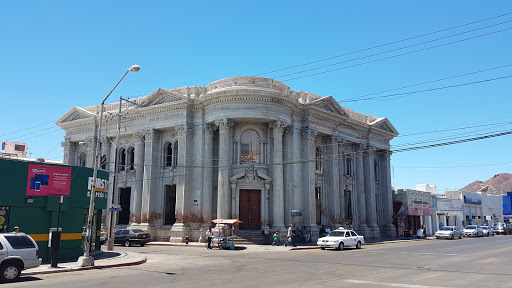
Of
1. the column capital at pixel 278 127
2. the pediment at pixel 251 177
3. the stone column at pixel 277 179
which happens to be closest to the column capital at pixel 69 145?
the pediment at pixel 251 177

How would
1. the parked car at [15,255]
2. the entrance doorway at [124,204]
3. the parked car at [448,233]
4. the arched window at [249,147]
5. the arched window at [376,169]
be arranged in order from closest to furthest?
the parked car at [15,255] < the arched window at [249,147] < the entrance doorway at [124,204] < the parked car at [448,233] < the arched window at [376,169]

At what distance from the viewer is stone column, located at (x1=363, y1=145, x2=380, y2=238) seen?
45.7 m

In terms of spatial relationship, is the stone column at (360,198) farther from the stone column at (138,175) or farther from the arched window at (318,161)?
the stone column at (138,175)

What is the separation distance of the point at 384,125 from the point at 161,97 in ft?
87.3

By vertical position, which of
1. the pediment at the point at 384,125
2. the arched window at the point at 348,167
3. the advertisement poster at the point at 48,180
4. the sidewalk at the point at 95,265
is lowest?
the sidewalk at the point at 95,265

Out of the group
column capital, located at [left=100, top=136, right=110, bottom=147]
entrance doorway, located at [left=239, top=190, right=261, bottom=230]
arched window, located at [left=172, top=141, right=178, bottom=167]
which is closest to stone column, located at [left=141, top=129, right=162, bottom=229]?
arched window, located at [left=172, top=141, right=178, bottom=167]

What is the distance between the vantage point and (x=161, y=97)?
39531 millimetres

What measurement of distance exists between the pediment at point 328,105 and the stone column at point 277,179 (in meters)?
5.23

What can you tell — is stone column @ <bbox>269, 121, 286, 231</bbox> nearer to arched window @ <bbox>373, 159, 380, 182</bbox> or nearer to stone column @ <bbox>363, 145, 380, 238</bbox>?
stone column @ <bbox>363, 145, 380, 238</bbox>

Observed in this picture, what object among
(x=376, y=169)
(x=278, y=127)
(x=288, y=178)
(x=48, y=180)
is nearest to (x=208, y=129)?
(x=278, y=127)

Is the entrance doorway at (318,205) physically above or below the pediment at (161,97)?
below

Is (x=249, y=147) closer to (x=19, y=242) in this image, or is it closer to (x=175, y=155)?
(x=175, y=155)

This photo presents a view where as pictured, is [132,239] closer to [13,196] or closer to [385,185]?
[13,196]

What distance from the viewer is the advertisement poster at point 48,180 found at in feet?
64.8
